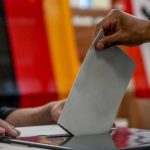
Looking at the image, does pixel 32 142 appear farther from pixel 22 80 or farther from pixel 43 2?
pixel 43 2

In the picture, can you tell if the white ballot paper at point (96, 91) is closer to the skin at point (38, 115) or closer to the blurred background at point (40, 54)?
the skin at point (38, 115)

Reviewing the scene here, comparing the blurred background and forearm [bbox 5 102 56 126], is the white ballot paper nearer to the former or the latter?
forearm [bbox 5 102 56 126]

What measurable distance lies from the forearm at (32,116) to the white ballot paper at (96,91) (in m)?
0.45

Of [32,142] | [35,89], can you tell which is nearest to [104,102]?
[32,142]

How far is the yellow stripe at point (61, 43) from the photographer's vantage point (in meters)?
2.67

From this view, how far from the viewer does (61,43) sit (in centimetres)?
274

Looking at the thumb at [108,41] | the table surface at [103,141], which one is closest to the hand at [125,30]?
the thumb at [108,41]

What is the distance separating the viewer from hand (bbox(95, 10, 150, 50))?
0.96 meters

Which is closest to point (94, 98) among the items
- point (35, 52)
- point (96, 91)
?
point (96, 91)

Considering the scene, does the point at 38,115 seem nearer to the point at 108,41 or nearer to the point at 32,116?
the point at 32,116

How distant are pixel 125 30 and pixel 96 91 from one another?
5.6 inches

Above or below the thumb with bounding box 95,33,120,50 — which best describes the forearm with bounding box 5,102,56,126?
below

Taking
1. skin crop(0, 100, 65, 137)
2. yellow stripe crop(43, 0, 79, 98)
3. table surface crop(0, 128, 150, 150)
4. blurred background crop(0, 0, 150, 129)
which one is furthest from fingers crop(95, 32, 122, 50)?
yellow stripe crop(43, 0, 79, 98)

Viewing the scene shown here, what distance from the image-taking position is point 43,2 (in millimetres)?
2746
